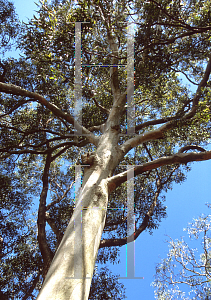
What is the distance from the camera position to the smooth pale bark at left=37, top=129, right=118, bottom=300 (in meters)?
2.28

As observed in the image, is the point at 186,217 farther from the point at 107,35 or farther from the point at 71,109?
the point at 107,35

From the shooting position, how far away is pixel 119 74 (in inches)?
297

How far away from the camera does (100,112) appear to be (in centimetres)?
841

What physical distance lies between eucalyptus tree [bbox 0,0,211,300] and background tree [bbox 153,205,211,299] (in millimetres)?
1508

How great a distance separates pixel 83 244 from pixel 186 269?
6.59m

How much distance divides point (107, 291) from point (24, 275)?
8.33 ft

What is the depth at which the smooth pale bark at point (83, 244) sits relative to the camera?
2281mm

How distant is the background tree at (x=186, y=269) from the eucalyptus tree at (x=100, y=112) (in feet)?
4.95
